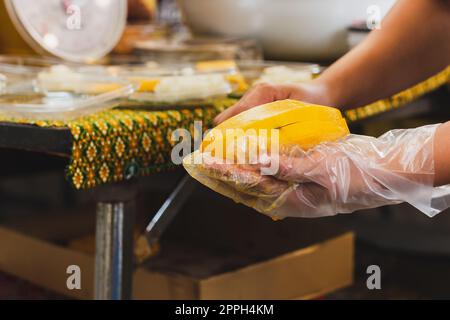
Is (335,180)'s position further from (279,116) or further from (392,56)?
(392,56)

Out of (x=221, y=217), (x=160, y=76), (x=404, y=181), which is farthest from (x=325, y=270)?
(x=404, y=181)

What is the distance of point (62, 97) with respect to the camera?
4.10ft

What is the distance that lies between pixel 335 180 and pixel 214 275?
2.41ft

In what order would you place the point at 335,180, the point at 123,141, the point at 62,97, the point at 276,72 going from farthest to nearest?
the point at 276,72, the point at 62,97, the point at 123,141, the point at 335,180

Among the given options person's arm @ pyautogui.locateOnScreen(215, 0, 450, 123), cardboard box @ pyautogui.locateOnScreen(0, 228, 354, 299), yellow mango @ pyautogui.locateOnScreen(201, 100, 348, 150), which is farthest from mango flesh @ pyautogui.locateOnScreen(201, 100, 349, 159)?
cardboard box @ pyautogui.locateOnScreen(0, 228, 354, 299)

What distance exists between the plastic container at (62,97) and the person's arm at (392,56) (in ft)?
1.06

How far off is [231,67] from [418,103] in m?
0.56

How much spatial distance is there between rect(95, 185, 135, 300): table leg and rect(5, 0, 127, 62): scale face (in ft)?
1.44

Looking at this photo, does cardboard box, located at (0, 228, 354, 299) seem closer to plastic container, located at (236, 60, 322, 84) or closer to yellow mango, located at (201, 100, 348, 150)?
plastic container, located at (236, 60, 322, 84)

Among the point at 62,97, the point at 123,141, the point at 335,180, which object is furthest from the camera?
the point at 62,97

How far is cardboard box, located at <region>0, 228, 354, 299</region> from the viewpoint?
5.04ft

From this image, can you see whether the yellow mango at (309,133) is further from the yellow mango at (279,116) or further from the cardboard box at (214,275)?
the cardboard box at (214,275)

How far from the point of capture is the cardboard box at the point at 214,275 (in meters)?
1.54

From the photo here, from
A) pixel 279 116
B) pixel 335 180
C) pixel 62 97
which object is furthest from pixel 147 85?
pixel 335 180
